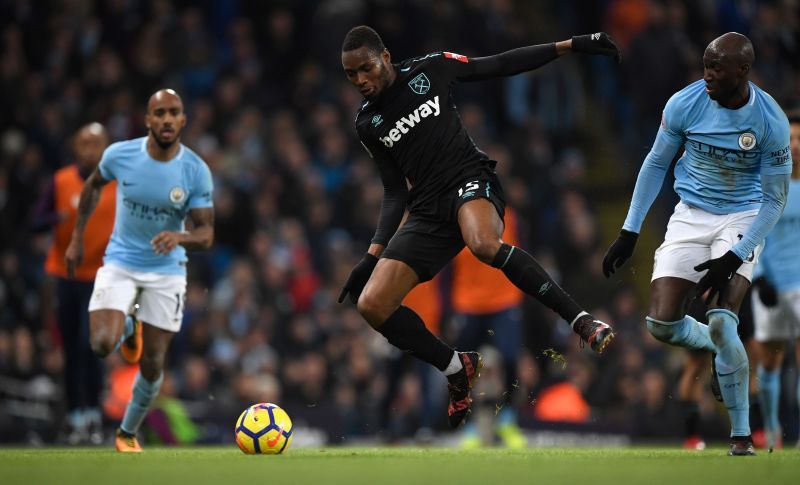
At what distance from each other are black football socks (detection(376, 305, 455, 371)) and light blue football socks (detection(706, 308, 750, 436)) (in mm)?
1727

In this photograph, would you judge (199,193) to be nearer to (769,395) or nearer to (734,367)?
(734,367)

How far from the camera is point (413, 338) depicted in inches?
343

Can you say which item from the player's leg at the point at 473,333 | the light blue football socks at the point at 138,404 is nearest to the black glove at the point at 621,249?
the light blue football socks at the point at 138,404

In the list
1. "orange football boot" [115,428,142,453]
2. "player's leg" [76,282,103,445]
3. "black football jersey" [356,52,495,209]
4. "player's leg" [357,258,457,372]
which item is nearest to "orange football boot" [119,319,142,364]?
"orange football boot" [115,428,142,453]

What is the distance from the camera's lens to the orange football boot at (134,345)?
10.1 metres

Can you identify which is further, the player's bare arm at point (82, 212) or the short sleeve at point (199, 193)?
the player's bare arm at point (82, 212)

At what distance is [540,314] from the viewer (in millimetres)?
14789

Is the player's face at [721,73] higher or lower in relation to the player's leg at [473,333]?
higher

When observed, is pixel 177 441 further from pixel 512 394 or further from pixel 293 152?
pixel 293 152

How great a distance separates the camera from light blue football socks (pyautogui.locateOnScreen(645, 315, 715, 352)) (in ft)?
27.2

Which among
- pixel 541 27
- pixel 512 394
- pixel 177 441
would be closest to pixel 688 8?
pixel 541 27

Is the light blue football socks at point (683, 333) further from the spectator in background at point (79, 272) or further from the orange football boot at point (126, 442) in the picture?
the spectator in background at point (79, 272)

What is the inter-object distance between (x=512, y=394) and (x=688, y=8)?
7.77m

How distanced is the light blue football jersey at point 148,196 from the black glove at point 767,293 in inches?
174
